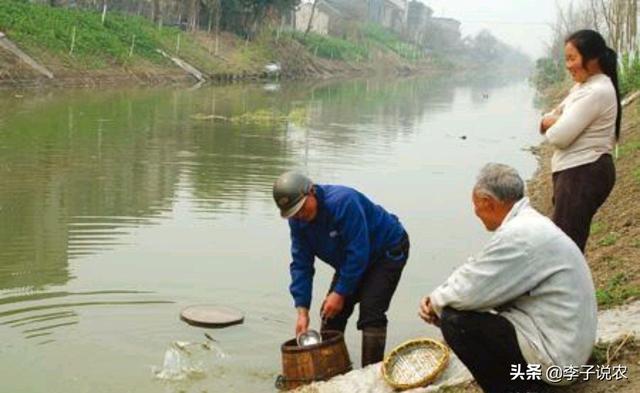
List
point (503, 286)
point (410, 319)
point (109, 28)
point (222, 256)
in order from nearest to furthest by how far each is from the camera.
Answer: point (503, 286) → point (410, 319) → point (222, 256) → point (109, 28)

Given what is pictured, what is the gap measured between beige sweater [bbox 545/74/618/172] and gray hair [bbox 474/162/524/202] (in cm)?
154

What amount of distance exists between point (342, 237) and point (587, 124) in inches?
64.4

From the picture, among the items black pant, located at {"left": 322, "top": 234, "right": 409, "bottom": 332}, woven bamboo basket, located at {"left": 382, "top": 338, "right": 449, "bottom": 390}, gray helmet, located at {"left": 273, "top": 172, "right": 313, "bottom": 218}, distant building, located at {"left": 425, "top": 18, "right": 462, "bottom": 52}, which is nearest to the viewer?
woven bamboo basket, located at {"left": 382, "top": 338, "right": 449, "bottom": 390}

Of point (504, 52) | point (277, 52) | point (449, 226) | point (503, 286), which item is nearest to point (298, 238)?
point (503, 286)

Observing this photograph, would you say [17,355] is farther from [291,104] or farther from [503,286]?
[291,104]

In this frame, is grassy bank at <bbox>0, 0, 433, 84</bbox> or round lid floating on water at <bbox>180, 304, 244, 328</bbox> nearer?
round lid floating on water at <bbox>180, 304, 244, 328</bbox>

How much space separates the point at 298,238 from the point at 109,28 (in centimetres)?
3748

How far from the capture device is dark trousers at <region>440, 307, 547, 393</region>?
367cm

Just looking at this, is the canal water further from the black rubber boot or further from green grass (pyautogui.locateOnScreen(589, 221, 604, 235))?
green grass (pyautogui.locateOnScreen(589, 221, 604, 235))

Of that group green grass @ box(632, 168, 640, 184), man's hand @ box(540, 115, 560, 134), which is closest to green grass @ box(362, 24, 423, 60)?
green grass @ box(632, 168, 640, 184)

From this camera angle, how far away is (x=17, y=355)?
567 centimetres

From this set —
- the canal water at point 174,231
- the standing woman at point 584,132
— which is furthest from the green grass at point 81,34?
the standing woman at point 584,132

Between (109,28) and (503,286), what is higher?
(109,28)

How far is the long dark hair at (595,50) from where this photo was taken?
488 cm
